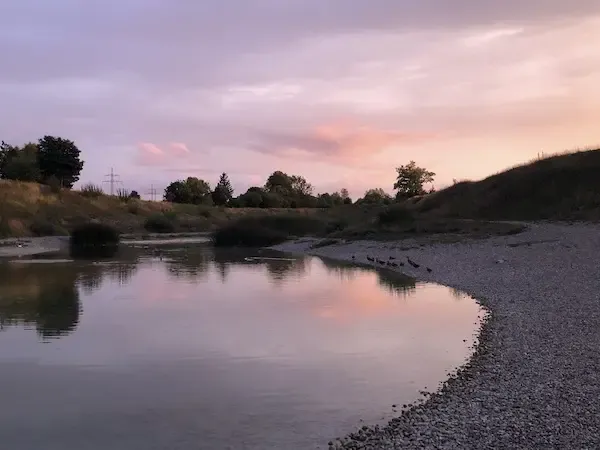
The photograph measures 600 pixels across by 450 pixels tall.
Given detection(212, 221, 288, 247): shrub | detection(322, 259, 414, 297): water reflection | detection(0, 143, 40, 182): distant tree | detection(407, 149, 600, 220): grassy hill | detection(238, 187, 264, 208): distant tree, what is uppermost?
detection(0, 143, 40, 182): distant tree

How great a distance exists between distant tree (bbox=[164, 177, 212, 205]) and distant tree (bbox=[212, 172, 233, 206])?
1.46 m

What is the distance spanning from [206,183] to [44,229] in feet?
211

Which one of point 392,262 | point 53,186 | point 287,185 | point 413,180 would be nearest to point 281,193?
point 287,185

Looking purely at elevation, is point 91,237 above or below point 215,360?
above

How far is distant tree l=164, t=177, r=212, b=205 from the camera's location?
113 metres

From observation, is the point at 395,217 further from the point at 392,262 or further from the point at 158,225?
the point at 158,225

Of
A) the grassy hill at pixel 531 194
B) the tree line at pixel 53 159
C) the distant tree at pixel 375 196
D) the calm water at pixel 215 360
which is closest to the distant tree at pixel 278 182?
the distant tree at pixel 375 196

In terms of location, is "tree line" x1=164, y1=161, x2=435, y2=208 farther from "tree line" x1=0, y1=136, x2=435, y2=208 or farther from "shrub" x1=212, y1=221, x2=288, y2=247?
"shrub" x1=212, y1=221, x2=288, y2=247

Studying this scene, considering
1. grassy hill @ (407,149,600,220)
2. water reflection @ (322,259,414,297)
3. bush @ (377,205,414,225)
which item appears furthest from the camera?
bush @ (377,205,414,225)

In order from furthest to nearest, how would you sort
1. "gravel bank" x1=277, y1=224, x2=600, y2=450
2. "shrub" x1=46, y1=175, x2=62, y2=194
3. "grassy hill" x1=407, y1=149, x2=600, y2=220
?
1. "shrub" x1=46, y1=175, x2=62, y2=194
2. "grassy hill" x1=407, y1=149, x2=600, y2=220
3. "gravel bank" x1=277, y1=224, x2=600, y2=450

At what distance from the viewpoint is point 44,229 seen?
189 ft

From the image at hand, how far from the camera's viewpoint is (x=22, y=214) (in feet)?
195

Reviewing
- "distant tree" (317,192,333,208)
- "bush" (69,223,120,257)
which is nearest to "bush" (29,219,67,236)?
"bush" (69,223,120,257)

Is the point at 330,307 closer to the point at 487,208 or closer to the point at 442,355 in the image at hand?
the point at 442,355
